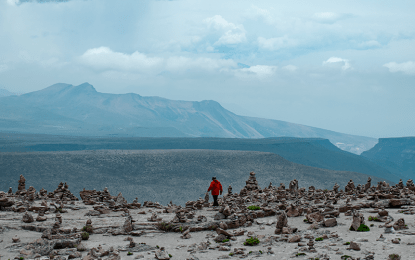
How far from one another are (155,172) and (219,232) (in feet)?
162

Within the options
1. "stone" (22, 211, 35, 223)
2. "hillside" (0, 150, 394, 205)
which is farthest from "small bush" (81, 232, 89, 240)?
"hillside" (0, 150, 394, 205)

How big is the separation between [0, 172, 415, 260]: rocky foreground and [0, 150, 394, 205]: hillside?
32.7 m

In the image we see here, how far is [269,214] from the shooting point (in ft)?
67.3

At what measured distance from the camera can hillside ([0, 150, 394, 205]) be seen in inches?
2216

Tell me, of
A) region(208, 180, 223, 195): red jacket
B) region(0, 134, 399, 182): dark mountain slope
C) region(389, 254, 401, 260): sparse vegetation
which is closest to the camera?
region(389, 254, 401, 260): sparse vegetation

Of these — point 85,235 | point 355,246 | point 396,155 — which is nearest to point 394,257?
point 355,246

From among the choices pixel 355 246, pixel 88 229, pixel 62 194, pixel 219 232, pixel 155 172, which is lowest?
pixel 155 172

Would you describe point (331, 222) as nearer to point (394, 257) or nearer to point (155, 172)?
point (394, 257)

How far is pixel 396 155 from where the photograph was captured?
145 meters

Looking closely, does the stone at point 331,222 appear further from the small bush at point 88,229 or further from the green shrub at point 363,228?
the small bush at point 88,229

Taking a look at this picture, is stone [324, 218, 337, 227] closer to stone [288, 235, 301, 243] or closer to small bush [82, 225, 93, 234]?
stone [288, 235, 301, 243]

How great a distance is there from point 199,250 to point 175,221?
4675 mm

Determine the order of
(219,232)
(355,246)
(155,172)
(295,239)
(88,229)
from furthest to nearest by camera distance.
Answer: (155,172), (88,229), (219,232), (295,239), (355,246)

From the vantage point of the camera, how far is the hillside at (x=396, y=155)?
440 feet
